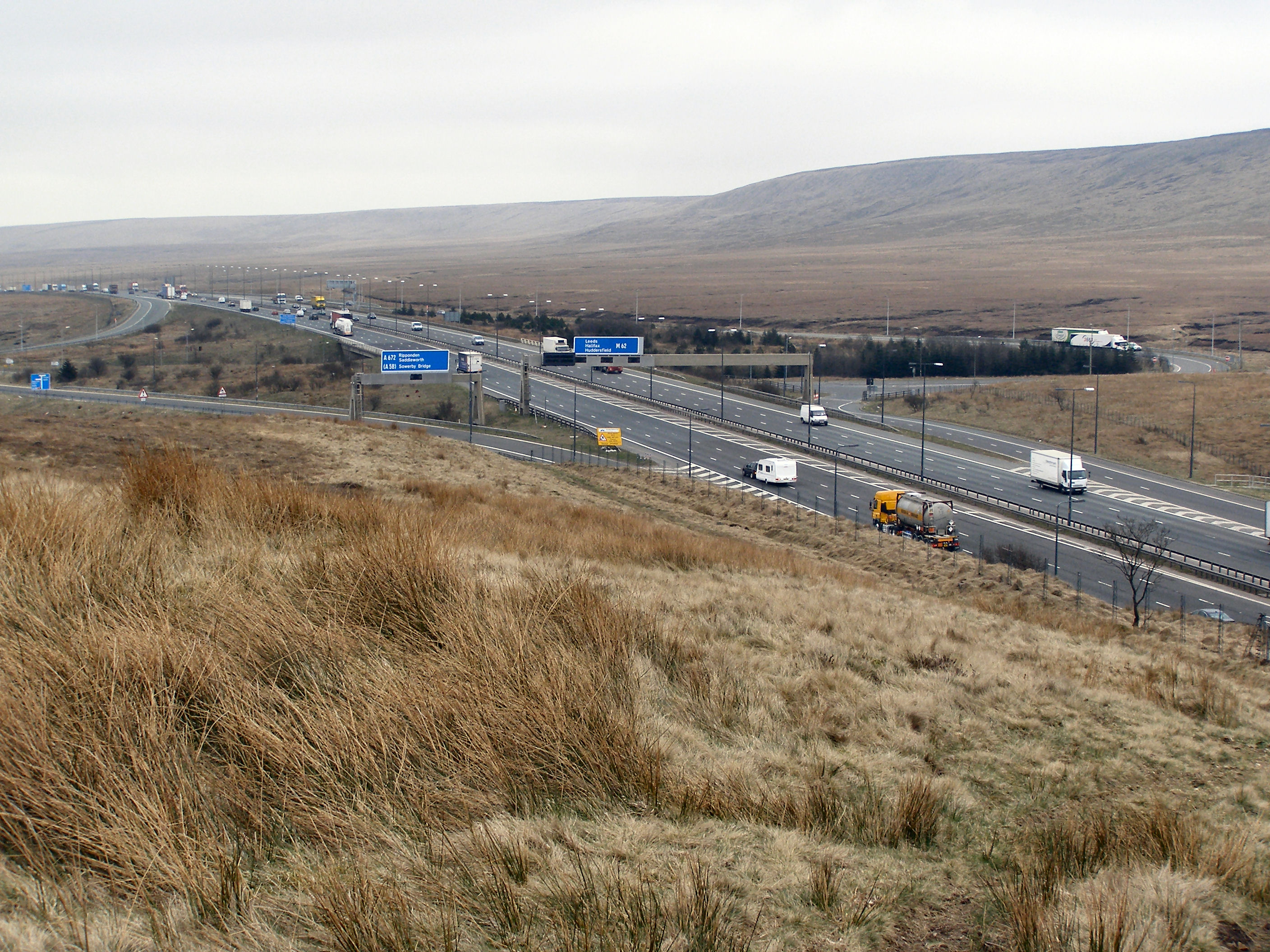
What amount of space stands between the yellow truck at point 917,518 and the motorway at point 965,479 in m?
1.09

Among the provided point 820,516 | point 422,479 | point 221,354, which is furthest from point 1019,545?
point 221,354

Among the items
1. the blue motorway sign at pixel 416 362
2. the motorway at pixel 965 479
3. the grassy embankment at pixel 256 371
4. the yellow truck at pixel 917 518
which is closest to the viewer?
the motorway at pixel 965 479

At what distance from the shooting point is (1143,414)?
78250 mm

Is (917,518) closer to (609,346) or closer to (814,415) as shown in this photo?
(814,415)

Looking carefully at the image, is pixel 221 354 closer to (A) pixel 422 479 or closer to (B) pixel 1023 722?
(A) pixel 422 479

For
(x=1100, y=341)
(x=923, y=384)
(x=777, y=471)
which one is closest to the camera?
(x=777, y=471)

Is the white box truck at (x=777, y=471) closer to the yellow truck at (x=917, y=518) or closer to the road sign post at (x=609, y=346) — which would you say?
the yellow truck at (x=917, y=518)

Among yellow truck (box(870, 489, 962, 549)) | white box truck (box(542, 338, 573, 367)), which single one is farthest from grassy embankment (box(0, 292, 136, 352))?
yellow truck (box(870, 489, 962, 549))

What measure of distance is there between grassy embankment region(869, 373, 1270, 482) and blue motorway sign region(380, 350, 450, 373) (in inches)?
1513

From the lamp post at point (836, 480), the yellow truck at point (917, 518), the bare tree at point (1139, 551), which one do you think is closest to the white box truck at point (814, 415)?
the lamp post at point (836, 480)

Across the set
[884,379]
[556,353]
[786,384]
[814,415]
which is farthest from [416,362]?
[786,384]

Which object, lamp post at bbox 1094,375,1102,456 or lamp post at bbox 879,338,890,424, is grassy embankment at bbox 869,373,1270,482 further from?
lamp post at bbox 879,338,890,424

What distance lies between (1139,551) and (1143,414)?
52105 millimetres

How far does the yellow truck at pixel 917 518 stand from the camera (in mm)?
40594
